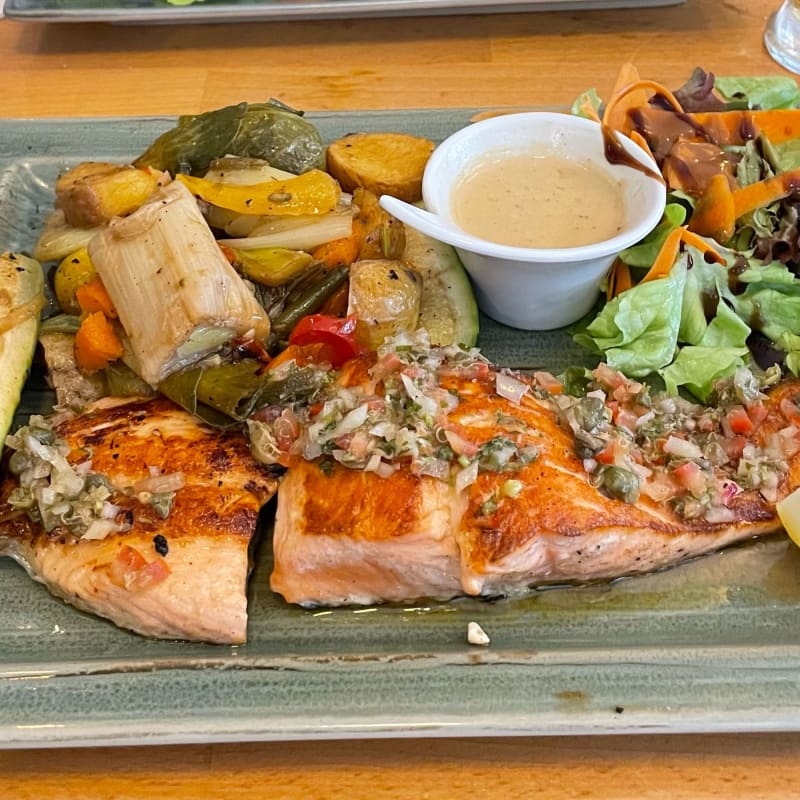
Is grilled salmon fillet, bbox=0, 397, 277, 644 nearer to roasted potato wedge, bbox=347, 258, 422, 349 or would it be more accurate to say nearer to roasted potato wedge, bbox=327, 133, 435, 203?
roasted potato wedge, bbox=347, 258, 422, 349

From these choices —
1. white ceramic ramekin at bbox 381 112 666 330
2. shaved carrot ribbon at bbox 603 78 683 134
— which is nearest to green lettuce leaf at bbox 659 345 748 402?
white ceramic ramekin at bbox 381 112 666 330

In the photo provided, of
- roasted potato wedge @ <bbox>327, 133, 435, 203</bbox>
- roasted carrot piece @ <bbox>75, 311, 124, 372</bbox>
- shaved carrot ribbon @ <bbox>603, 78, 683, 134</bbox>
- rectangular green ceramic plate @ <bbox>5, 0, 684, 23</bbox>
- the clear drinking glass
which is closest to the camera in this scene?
roasted carrot piece @ <bbox>75, 311, 124, 372</bbox>

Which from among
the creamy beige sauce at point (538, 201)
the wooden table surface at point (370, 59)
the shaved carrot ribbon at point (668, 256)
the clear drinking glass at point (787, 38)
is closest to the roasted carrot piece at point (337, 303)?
the creamy beige sauce at point (538, 201)

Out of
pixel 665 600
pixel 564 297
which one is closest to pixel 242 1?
pixel 564 297

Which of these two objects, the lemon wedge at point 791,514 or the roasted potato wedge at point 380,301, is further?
the roasted potato wedge at point 380,301

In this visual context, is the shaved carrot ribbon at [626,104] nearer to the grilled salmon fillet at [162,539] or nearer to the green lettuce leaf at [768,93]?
the green lettuce leaf at [768,93]

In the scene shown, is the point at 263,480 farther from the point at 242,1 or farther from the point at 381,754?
the point at 242,1

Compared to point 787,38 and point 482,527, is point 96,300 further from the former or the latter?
point 787,38
